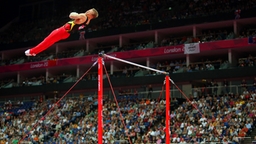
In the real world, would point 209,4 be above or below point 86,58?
above

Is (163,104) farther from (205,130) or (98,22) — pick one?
(98,22)

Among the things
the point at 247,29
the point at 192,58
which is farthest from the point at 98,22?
the point at 247,29

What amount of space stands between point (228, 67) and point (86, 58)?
15416 mm

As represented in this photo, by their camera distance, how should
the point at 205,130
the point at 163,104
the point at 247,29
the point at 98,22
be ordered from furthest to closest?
the point at 98,22, the point at 247,29, the point at 163,104, the point at 205,130

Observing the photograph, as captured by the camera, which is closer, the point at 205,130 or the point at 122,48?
→ the point at 205,130

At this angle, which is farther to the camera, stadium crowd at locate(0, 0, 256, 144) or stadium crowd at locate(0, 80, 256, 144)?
stadium crowd at locate(0, 0, 256, 144)

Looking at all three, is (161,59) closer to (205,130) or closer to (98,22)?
(98,22)

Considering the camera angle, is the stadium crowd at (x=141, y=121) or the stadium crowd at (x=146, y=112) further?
the stadium crowd at (x=146, y=112)

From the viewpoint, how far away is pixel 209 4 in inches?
1686

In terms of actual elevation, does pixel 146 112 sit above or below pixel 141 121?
above

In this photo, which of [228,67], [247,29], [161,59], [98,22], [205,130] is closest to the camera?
[205,130]

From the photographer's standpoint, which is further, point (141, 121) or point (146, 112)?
point (146, 112)

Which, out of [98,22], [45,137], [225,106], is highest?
[98,22]

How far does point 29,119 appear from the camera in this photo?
1538 inches
